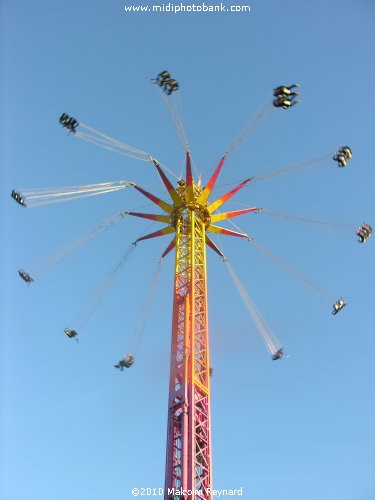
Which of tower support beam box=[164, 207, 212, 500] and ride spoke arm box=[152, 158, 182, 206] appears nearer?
tower support beam box=[164, 207, 212, 500]

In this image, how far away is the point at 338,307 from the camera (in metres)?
39.7

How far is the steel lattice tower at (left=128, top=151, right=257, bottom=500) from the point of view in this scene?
99.6 feet

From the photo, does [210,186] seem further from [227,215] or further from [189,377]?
[189,377]

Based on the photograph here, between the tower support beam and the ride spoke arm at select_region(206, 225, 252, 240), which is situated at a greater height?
the ride spoke arm at select_region(206, 225, 252, 240)

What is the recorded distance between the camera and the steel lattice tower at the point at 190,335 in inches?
1195

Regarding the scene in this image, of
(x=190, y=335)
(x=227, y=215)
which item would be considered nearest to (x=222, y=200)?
(x=227, y=215)

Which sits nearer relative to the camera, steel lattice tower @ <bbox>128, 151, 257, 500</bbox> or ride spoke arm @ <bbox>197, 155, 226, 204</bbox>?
steel lattice tower @ <bbox>128, 151, 257, 500</bbox>

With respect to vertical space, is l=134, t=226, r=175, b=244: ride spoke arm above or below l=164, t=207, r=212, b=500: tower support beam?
above

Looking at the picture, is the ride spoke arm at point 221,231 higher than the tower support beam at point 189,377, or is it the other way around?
the ride spoke arm at point 221,231

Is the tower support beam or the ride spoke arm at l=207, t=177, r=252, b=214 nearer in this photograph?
the tower support beam

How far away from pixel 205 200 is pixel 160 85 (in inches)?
338

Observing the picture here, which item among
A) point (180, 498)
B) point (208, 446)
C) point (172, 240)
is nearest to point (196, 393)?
point (208, 446)

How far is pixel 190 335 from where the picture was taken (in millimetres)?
34750

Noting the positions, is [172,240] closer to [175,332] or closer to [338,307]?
[175,332]
